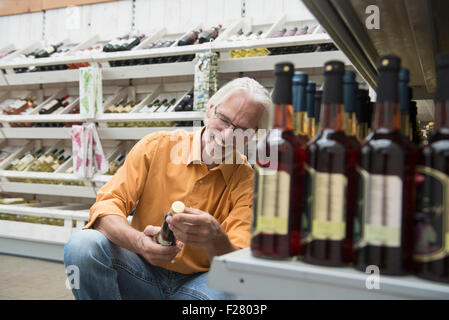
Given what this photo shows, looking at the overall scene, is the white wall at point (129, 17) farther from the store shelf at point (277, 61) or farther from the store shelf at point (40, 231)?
the store shelf at point (40, 231)

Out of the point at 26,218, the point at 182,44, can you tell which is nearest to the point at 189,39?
the point at 182,44

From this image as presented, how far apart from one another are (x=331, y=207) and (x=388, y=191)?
0.09 m

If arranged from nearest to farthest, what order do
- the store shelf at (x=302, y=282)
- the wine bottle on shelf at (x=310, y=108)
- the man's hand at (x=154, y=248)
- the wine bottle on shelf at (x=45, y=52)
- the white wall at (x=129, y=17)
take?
the store shelf at (x=302, y=282) → the wine bottle on shelf at (x=310, y=108) → the man's hand at (x=154, y=248) → the white wall at (x=129, y=17) → the wine bottle on shelf at (x=45, y=52)

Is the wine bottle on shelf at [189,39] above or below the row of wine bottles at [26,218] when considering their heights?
above

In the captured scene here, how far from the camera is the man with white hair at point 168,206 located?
4.76 ft

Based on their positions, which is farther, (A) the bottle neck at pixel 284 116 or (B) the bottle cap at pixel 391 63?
(A) the bottle neck at pixel 284 116

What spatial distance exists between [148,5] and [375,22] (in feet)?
13.7

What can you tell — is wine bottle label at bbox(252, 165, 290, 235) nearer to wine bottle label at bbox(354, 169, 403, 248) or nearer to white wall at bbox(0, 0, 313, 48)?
wine bottle label at bbox(354, 169, 403, 248)

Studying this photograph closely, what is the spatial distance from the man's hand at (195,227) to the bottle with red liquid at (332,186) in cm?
53

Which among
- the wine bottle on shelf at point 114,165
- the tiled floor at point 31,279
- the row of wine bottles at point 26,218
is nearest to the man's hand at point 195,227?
the tiled floor at point 31,279

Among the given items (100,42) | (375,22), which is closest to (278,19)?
(100,42)

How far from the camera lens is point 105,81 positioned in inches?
191

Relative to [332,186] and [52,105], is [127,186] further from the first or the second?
[52,105]
